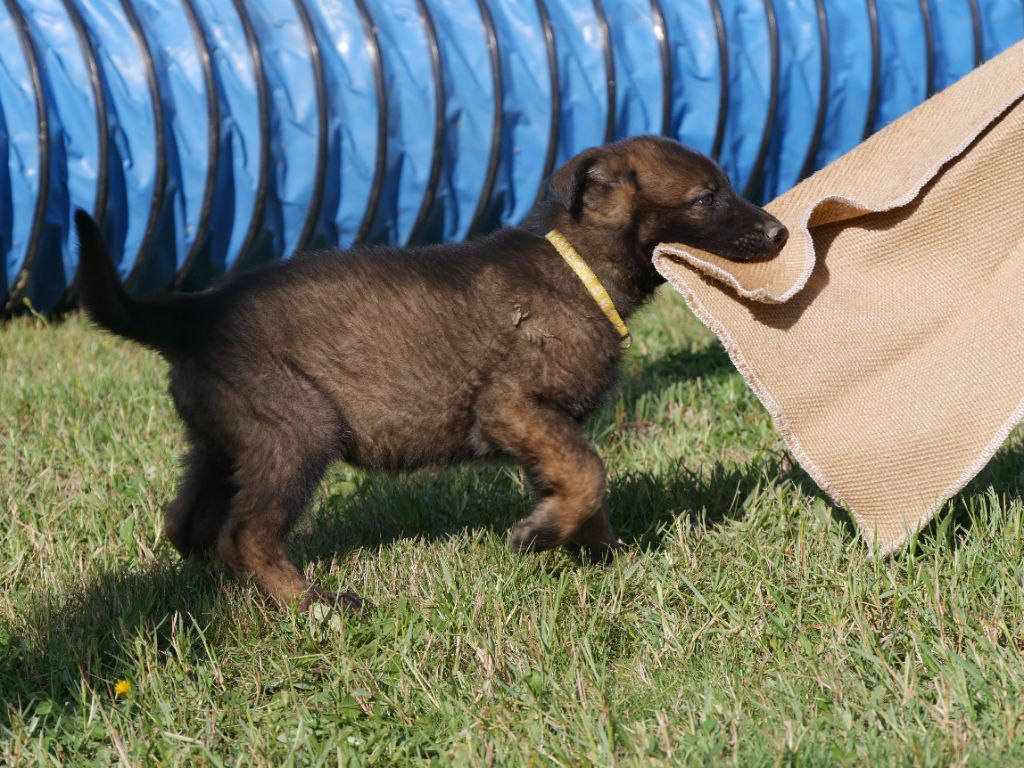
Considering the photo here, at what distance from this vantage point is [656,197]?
12.7 feet

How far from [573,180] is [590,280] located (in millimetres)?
302

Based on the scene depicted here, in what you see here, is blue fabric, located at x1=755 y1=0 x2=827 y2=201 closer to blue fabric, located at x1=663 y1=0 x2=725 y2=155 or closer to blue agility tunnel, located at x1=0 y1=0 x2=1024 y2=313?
blue agility tunnel, located at x1=0 y1=0 x2=1024 y2=313

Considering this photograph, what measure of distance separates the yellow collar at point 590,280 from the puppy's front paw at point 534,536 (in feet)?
2.10

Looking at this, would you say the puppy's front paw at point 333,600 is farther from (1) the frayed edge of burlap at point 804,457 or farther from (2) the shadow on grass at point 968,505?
(2) the shadow on grass at point 968,505

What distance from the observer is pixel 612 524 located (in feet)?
13.3

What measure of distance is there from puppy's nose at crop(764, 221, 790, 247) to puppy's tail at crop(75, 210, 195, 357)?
163 cm

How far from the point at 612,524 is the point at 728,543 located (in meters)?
0.44

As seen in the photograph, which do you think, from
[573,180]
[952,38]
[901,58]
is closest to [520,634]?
[573,180]

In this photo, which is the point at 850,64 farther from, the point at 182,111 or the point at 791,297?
the point at 791,297

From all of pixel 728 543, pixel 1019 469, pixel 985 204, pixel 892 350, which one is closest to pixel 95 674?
pixel 728 543

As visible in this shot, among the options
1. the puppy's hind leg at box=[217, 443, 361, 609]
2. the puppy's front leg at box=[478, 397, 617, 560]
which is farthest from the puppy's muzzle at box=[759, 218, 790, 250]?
the puppy's hind leg at box=[217, 443, 361, 609]

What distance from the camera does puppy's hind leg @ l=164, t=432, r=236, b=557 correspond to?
12.4 ft

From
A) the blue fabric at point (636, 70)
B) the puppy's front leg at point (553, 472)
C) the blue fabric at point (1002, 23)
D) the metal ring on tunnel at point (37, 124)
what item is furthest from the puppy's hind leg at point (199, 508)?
the blue fabric at point (1002, 23)

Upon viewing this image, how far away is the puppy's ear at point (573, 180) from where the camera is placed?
3.63 m
